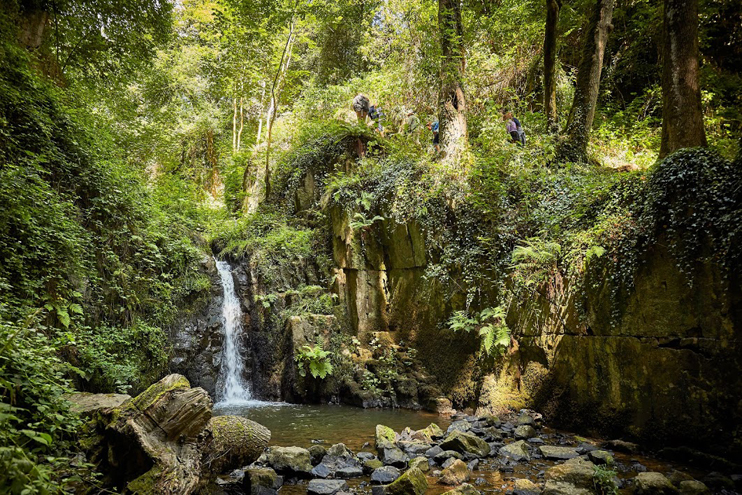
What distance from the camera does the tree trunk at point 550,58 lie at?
9.53 metres

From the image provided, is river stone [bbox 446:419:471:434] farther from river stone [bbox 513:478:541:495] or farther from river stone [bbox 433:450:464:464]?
river stone [bbox 513:478:541:495]

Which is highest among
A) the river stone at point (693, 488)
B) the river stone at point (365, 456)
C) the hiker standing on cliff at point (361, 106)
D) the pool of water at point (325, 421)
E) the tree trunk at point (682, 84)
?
the hiker standing on cliff at point (361, 106)

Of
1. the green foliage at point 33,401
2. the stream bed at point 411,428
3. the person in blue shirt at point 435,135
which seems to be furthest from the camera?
the person in blue shirt at point 435,135

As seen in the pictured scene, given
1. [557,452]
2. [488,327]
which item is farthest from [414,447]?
[488,327]

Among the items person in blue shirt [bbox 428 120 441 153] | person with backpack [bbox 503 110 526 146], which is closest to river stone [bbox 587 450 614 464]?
person in blue shirt [bbox 428 120 441 153]

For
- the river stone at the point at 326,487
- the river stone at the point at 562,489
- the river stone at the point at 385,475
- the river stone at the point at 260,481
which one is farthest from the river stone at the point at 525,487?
the river stone at the point at 260,481

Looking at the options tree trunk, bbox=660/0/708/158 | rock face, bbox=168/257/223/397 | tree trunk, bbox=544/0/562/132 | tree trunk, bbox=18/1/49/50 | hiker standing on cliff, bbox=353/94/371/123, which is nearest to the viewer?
tree trunk, bbox=660/0/708/158

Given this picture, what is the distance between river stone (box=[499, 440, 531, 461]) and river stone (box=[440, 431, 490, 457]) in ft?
0.78

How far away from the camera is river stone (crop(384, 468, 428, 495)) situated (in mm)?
4352

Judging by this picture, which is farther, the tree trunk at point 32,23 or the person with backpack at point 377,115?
the person with backpack at point 377,115

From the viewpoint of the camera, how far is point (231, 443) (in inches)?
194

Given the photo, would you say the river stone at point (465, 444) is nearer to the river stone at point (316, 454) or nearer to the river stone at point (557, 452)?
the river stone at point (557, 452)

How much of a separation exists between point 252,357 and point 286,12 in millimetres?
11784

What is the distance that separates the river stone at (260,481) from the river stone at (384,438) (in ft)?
5.53
